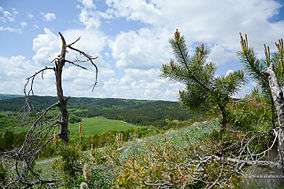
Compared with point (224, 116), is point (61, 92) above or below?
above

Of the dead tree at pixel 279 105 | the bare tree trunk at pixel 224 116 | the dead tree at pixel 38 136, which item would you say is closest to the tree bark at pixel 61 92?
the dead tree at pixel 38 136

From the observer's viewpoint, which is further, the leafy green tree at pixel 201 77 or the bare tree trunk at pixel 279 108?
the leafy green tree at pixel 201 77

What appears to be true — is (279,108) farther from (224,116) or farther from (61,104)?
(61,104)

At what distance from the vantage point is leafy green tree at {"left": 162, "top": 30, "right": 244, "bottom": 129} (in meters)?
11.4

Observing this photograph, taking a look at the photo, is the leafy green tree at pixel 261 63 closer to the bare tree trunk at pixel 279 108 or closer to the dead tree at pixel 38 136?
the bare tree trunk at pixel 279 108

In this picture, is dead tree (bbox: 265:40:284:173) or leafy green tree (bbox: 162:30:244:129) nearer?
dead tree (bbox: 265:40:284:173)

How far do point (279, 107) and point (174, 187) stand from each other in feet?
5.62

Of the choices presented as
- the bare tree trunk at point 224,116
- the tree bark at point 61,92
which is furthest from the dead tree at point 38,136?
the bare tree trunk at point 224,116

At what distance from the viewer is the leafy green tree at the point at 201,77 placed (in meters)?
11.4

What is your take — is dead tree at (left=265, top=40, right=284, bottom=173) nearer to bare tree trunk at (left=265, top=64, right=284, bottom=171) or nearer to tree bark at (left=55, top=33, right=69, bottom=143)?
bare tree trunk at (left=265, top=64, right=284, bottom=171)

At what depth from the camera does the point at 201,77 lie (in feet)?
38.2

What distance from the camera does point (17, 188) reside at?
37.6 feet

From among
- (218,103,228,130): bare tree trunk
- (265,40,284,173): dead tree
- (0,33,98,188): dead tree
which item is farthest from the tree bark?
(265,40,284,173): dead tree

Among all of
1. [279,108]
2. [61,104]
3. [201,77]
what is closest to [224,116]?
[201,77]
